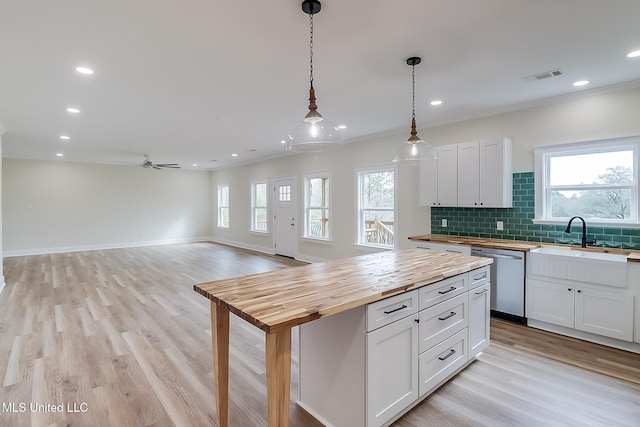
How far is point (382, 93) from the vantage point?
362cm

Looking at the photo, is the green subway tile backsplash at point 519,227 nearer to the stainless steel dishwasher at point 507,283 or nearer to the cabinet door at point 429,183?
the cabinet door at point 429,183

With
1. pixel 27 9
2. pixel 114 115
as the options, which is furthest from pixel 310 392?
pixel 114 115

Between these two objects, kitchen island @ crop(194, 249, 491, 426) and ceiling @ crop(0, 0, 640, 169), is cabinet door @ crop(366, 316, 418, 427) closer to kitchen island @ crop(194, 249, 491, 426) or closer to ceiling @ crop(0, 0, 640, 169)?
kitchen island @ crop(194, 249, 491, 426)

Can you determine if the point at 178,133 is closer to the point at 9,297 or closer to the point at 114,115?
the point at 114,115

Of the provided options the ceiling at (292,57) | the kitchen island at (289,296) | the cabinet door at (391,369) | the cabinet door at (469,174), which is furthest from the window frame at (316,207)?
the cabinet door at (391,369)

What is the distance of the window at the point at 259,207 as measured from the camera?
893cm

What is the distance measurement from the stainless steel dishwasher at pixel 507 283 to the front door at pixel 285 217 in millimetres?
4631

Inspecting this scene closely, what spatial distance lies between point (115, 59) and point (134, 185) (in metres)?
8.26

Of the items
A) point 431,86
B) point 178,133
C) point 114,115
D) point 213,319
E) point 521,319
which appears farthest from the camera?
point 178,133

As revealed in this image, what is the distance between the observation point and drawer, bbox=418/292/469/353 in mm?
2123

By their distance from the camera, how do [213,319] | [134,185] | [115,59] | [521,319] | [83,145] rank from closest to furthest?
1. [213,319]
2. [115,59]
3. [521,319]
4. [83,145]
5. [134,185]

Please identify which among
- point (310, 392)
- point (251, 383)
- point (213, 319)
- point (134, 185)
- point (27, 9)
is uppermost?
point (27, 9)

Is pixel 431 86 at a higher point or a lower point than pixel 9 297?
higher

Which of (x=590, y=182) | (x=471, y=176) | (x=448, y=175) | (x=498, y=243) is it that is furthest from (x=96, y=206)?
(x=590, y=182)
